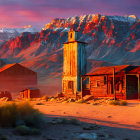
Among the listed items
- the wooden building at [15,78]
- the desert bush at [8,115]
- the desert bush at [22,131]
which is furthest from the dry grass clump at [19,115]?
the wooden building at [15,78]

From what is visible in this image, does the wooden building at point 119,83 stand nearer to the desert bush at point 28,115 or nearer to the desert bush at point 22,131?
the desert bush at point 28,115

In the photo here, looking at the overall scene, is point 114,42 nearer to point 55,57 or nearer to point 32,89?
point 55,57

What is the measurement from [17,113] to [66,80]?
21010 mm

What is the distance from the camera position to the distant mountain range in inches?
3571

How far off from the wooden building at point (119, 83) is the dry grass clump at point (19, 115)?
13411mm

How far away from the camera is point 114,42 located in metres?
117

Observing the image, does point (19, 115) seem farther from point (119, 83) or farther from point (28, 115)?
point (119, 83)

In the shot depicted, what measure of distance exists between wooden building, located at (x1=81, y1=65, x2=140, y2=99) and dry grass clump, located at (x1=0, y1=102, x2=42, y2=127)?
13.4 metres

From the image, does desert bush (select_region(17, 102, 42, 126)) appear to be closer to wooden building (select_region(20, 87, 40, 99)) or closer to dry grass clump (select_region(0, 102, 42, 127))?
dry grass clump (select_region(0, 102, 42, 127))

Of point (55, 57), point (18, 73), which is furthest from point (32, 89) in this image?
point (55, 57)

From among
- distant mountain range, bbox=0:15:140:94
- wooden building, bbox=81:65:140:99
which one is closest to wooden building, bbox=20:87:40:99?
wooden building, bbox=81:65:140:99

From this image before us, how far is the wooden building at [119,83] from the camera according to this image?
22797mm

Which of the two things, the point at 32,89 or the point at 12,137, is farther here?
the point at 32,89

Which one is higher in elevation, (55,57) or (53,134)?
(55,57)
